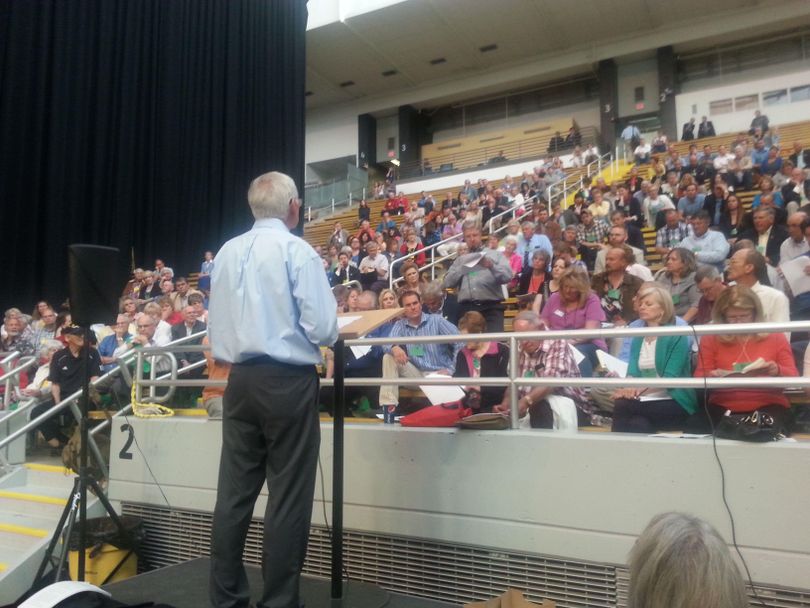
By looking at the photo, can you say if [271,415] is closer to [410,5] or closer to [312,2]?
[410,5]

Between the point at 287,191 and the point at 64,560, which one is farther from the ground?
the point at 287,191

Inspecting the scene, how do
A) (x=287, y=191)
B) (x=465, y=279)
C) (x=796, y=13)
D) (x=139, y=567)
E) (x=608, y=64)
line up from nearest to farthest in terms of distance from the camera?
(x=287, y=191) < (x=139, y=567) < (x=465, y=279) < (x=796, y=13) < (x=608, y=64)

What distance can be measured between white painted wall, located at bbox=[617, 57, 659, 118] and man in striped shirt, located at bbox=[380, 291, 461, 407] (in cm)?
1597

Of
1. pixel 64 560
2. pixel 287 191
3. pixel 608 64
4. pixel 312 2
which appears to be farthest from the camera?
pixel 608 64

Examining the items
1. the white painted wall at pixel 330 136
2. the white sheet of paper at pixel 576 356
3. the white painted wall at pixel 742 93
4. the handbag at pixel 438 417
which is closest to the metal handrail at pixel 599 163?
the white painted wall at pixel 742 93

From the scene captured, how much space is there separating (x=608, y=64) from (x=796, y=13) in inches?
183

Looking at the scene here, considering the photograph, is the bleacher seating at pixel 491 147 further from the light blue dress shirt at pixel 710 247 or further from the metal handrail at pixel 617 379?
the metal handrail at pixel 617 379

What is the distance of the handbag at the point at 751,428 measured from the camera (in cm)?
262

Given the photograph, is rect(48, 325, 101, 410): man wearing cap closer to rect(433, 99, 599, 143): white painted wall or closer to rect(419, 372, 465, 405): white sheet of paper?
rect(419, 372, 465, 405): white sheet of paper

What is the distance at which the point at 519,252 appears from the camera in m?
8.35

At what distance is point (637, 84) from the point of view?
18.6m

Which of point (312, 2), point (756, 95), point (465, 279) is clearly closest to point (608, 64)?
point (756, 95)

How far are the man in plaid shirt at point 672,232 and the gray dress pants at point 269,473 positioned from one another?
6.20m

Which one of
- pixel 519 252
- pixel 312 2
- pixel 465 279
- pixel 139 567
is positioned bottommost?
pixel 139 567
